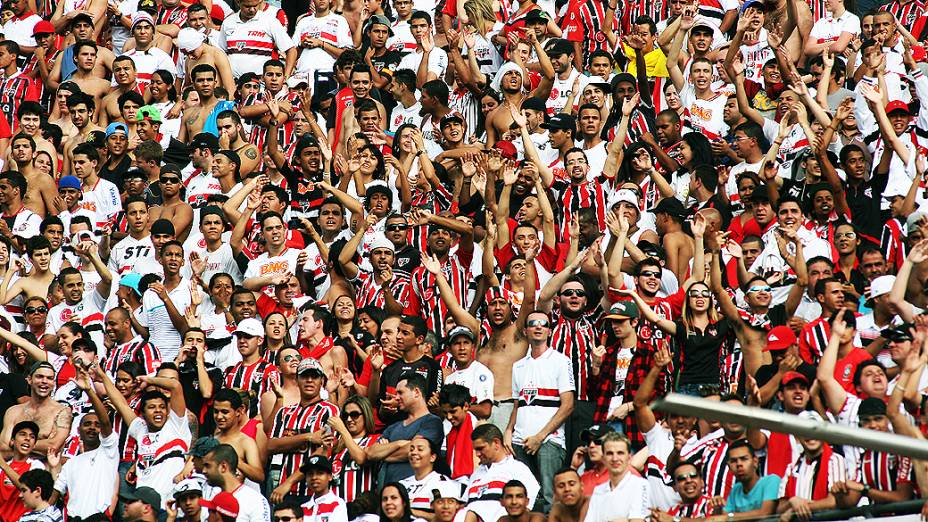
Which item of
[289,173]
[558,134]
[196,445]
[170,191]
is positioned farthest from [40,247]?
[558,134]

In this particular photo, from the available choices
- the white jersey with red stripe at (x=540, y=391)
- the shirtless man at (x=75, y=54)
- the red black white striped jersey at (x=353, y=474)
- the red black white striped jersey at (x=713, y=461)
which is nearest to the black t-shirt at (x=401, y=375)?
the red black white striped jersey at (x=353, y=474)

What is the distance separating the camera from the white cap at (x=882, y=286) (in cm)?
1262

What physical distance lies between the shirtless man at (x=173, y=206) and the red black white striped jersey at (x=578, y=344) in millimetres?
4145

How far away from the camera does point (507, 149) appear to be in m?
16.4

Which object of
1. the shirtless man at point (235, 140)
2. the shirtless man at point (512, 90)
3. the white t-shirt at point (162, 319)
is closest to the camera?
the white t-shirt at point (162, 319)

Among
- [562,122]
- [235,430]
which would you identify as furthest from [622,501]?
[562,122]

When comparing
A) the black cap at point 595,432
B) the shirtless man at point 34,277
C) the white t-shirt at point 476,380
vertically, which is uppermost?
the shirtless man at point 34,277

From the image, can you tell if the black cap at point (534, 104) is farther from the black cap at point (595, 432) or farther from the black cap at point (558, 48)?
the black cap at point (595, 432)

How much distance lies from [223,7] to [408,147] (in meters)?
5.25

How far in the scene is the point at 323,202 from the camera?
1608 cm

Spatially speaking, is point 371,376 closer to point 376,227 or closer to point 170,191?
point 376,227

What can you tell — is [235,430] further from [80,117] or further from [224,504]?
[80,117]

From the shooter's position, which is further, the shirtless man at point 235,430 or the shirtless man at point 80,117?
the shirtless man at point 80,117

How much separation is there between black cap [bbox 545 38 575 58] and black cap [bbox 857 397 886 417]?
298 inches
